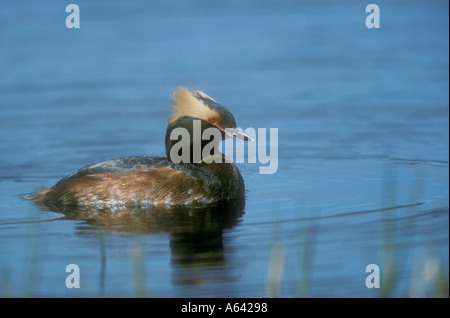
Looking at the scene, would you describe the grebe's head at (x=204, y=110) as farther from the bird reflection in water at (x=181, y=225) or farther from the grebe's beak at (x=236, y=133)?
the bird reflection in water at (x=181, y=225)

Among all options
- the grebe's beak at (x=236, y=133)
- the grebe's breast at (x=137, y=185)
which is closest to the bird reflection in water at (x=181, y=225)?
the grebe's breast at (x=137, y=185)

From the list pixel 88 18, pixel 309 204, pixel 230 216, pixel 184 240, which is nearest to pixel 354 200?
pixel 309 204

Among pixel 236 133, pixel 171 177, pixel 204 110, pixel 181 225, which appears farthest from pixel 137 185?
pixel 236 133

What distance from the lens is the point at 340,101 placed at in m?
14.3

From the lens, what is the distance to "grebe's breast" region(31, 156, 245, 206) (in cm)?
998

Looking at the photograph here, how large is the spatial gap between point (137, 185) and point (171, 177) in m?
0.38

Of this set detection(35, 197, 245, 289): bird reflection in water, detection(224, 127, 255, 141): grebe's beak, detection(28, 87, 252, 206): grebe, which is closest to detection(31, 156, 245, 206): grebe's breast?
detection(28, 87, 252, 206): grebe

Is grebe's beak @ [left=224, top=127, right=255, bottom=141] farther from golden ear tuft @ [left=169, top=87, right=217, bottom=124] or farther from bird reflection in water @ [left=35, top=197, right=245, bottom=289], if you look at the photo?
bird reflection in water @ [left=35, top=197, right=245, bottom=289]

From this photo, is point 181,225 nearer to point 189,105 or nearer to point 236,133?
point 236,133

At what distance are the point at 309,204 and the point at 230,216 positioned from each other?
0.90m

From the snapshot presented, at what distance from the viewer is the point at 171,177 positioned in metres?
10.0

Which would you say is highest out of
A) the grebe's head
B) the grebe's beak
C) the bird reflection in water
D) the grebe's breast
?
the grebe's head

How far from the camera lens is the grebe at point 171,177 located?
998cm
